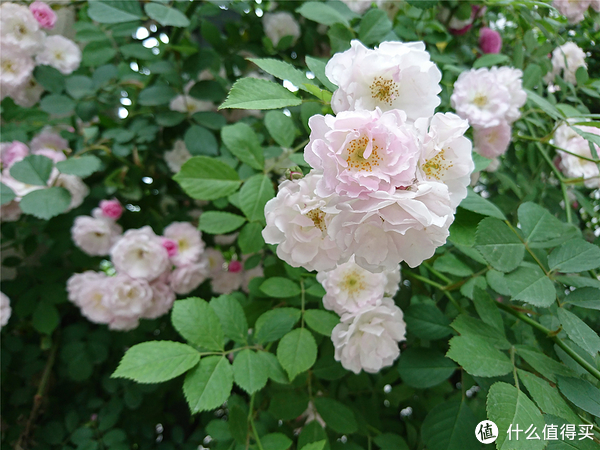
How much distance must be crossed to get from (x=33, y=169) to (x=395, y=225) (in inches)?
35.0

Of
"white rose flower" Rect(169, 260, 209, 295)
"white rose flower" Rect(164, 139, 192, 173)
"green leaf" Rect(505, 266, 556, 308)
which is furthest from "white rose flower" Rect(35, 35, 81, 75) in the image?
"green leaf" Rect(505, 266, 556, 308)

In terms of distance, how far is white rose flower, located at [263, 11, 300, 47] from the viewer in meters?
1.17

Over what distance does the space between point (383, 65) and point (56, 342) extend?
1237mm

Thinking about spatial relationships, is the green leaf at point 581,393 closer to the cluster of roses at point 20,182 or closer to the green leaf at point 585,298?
the green leaf at point 585,298

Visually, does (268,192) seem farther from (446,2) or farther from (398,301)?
(446,2)

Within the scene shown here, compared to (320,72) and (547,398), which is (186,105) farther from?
(547,398)

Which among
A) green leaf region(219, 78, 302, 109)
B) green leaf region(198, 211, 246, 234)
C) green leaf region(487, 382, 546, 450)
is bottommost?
green leaf region(198, 211, 246, 234)

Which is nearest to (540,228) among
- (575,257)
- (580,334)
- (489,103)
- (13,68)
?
(575,257)

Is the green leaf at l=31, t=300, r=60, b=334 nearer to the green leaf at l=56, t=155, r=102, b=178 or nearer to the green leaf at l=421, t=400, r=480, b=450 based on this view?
the green leaf at l=56, t=155, r=102, b=178

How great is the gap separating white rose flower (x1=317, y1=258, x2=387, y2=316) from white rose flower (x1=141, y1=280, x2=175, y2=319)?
48 cm

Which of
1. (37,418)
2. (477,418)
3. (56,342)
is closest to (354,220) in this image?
(477,418)

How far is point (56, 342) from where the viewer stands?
117 cm

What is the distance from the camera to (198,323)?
61 cm

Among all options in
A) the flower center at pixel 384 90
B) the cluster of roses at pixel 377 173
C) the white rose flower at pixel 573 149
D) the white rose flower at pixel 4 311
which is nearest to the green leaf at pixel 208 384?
the cluster of roses at pixel 377 173
